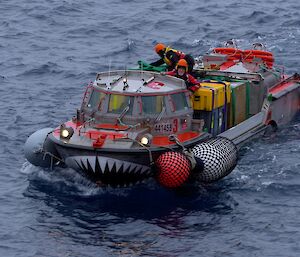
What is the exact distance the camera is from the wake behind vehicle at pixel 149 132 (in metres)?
24.9

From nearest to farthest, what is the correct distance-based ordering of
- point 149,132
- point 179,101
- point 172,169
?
point 172,169 → point 149,132 → point 179,101

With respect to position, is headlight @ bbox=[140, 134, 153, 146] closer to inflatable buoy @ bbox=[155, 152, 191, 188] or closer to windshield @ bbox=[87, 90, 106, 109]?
inflatable buoy @ bbox=[155, 152, 191, 188]

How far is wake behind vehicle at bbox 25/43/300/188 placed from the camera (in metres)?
24.9

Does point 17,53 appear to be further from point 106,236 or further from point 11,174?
point 106,236

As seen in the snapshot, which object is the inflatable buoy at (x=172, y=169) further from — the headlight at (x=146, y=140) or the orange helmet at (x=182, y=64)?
the orange helmet at (x=182, y=64)

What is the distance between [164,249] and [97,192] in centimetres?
401

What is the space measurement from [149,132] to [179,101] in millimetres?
1370

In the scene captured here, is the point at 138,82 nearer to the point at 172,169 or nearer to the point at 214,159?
the point at 214,159

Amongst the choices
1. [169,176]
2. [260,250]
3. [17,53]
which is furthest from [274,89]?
[17,53]

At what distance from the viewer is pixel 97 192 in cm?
2589

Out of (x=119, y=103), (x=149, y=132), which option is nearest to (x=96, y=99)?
(x=119, y=103)

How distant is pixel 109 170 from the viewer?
81.9ft

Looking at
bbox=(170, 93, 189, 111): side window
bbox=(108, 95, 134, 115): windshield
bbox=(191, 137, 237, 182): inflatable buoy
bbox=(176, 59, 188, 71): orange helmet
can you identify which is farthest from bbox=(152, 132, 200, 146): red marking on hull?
bbox=(176, 59, 188, 71): orange helmet

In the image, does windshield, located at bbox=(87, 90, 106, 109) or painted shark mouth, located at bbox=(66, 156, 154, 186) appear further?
windshield, located at bbox=(87, 90, 106, 109)
